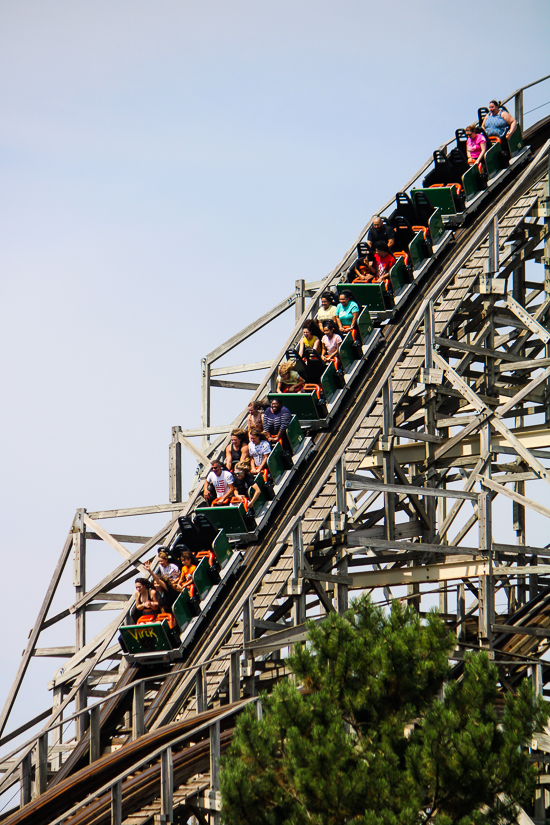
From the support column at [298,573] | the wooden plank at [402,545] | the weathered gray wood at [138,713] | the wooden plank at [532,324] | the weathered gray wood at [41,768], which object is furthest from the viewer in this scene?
the wooden plank at [532,324]

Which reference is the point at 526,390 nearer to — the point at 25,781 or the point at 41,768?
the point at 41,768

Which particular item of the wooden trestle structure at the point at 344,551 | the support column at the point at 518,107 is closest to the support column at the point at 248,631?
the wooden trestle structure at the point at 344,551

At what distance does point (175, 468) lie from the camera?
67.1 ft

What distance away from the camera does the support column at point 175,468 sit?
66.1ft

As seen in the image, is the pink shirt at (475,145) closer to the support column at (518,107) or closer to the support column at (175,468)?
the support column at (518,107)

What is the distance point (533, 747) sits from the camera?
13.5 meters

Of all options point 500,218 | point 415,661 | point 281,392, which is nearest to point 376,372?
point 281,392

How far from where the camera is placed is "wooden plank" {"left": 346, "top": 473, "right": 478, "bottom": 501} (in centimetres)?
1524

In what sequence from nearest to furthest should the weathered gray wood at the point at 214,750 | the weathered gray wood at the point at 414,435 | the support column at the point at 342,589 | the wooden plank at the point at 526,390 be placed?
the weathered gray wood at the point at 214,750, the support column at the point at 342,589, the weathered gray wood at the point at 414,435, the wooden plank at the point at 526,390

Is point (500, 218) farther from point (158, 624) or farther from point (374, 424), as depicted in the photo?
point (158, 624)

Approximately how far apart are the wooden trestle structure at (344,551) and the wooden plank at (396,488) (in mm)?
19

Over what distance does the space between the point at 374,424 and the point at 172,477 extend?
4955mm

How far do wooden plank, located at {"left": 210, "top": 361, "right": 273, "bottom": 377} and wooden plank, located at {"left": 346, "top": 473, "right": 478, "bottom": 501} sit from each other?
5.29 meters

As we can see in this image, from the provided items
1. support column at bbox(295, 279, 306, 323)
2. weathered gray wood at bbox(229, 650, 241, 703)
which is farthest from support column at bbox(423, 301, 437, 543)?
support column at bbox(295, 279, 306, 323)
